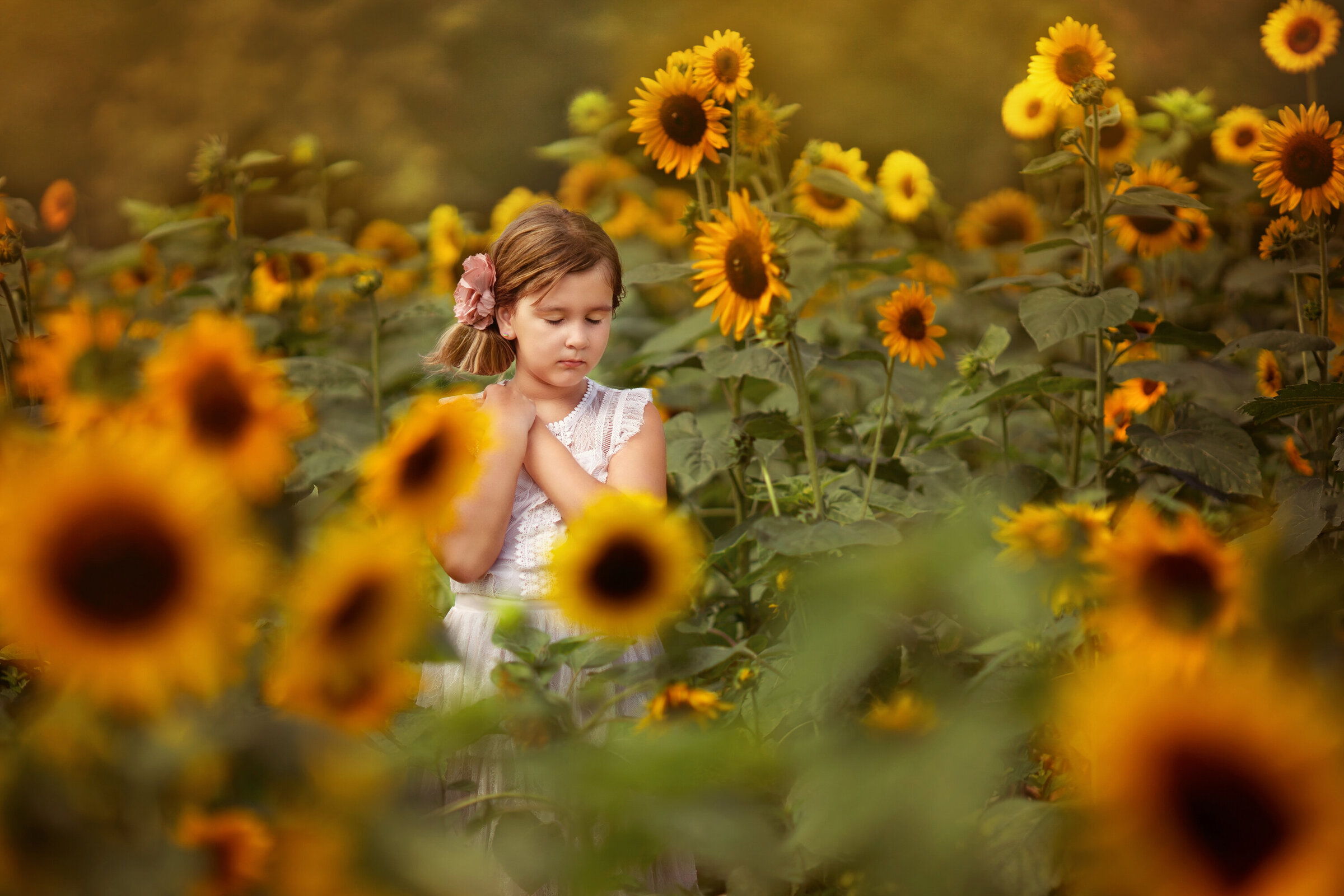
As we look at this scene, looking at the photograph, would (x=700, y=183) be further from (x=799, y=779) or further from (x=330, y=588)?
(x=330, y=588)

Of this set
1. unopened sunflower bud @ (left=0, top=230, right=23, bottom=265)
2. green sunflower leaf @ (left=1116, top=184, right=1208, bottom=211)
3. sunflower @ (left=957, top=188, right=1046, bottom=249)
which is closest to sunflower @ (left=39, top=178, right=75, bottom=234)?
unopened sunflower bud @ (left=0, top=230, right=23, bottom=265)

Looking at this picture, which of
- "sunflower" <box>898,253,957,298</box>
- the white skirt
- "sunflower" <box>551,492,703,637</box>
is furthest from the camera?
"sunflower" <box>898,253,957,298</box>

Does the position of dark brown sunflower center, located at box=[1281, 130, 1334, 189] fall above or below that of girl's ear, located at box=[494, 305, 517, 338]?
above

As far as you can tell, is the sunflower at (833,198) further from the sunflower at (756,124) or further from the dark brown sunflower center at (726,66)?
the dark brown sunflower center at (726,66)

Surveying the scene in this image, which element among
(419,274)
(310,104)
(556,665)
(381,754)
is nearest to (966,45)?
(419,274)

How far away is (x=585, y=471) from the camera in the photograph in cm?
91

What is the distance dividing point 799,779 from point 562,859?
13cm

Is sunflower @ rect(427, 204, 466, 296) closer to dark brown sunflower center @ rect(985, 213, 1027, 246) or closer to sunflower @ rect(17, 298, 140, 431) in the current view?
dark brown sunflower center @ rect(985, 213, 1027, 246)

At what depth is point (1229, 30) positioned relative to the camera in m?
2.34

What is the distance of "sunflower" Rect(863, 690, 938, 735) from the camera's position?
33cm

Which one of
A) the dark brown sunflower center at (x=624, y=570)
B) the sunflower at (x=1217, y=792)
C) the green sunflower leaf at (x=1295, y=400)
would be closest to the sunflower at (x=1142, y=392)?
the green sunflower leaf at (x=1295, y=400)

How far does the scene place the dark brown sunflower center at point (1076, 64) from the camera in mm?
1128

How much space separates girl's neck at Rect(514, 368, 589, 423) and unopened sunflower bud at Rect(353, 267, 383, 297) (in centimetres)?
36

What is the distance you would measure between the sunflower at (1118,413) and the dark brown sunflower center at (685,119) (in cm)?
56
